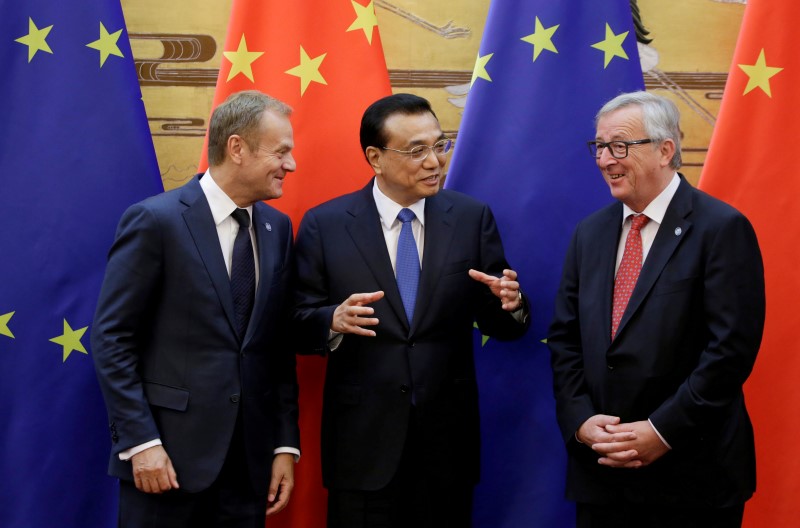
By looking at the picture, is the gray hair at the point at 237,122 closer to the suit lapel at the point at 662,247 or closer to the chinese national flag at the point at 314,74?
the chinese national flag at the point at 314,74

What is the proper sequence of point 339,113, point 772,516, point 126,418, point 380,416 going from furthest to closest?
1. point 339,113
2. point 772,516
3. point 380,416
4. point 126,418

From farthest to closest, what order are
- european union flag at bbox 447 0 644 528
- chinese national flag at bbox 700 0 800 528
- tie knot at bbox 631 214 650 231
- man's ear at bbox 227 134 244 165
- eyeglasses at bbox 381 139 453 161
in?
1. european union flag at bbox 447 0 644 528
2. chinese national flag at bbox 700 0 800 528
3. eyeglasses at bbox 381 139 453 161
4. man's ear at bbox 227 134 244 165
5. tie knot at bbox 631 214 650 231

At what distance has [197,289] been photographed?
2.29 metres

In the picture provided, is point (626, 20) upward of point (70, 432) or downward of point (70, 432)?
upward

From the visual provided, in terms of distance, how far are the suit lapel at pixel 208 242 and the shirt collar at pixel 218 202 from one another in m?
0.03

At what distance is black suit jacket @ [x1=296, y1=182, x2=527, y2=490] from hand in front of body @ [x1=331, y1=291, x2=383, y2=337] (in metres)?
0.08

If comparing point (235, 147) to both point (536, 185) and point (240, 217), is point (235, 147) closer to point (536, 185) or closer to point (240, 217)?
point (240, 217)

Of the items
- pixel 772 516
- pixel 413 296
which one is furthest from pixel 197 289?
pixel 772 516

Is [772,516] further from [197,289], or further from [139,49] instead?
[139,49]

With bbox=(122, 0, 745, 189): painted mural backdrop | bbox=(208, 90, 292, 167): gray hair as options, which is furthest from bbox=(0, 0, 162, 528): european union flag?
bbox=(208, 90, 292, 167): gray hair

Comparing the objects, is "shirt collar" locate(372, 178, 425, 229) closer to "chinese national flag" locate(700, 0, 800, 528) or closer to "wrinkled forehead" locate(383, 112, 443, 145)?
"wrinkled forehead" locate(383, 112, 443, 145)

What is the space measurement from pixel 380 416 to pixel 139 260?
2.49 feet

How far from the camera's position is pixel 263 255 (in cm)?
244

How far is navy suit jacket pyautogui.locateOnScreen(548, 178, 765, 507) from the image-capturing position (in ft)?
6.95
